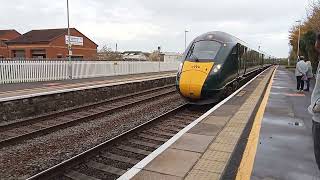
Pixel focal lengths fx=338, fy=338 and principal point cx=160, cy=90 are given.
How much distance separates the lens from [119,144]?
807 centimetres

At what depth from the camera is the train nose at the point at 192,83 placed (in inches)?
476

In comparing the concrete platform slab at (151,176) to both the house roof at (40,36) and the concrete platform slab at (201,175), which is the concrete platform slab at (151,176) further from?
the house roof at (40,36)

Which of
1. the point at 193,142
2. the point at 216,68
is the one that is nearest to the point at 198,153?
the point at 193,142

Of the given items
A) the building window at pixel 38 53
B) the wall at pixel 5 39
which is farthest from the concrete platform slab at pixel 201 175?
the wall at pixel 5 39

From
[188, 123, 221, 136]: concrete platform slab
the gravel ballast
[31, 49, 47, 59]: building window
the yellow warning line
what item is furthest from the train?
[31, 49, 47, 59]: building window

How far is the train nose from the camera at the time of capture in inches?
476

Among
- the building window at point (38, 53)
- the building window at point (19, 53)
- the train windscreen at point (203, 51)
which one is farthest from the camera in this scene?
the building window at point (19, 53)

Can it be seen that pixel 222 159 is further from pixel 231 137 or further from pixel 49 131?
pixel 49 131

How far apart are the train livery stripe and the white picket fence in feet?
42.0

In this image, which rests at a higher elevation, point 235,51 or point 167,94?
point 235,51

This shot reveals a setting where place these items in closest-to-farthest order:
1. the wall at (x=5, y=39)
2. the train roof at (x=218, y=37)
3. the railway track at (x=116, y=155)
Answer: the railway track at (x=116, y=155)
the train roof at (x=218, y=37)
the wall at (x=5, y=39)

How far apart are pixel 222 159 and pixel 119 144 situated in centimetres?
331

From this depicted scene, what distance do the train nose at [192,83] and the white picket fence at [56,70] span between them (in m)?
12.8

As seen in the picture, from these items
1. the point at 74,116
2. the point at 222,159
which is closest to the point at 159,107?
the point at 74,116
